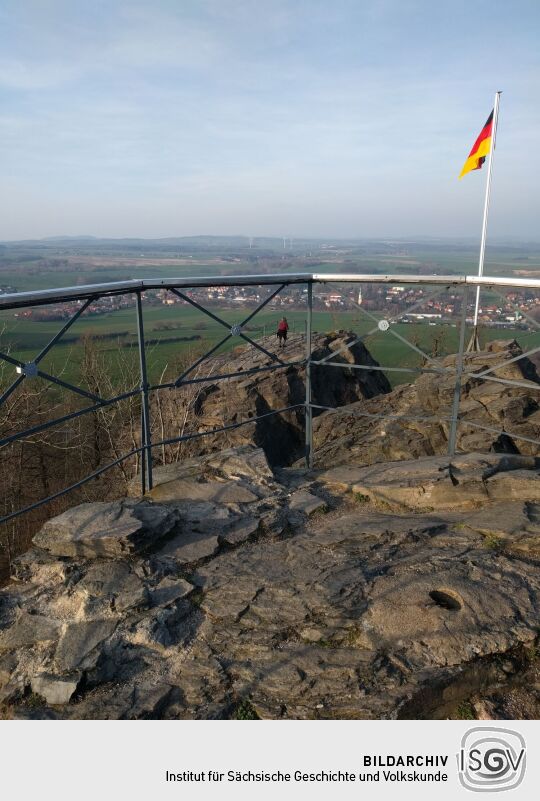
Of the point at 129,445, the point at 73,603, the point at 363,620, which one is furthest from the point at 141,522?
the point at 129,445

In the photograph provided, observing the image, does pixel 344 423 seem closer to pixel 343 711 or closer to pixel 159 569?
pixel 159 569

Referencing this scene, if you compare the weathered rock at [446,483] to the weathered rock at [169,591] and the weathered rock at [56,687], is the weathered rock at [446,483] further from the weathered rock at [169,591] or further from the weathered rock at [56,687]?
the weathered rock at [56,687]

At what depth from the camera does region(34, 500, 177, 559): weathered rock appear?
4590mm

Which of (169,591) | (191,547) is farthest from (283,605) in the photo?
(191,547)

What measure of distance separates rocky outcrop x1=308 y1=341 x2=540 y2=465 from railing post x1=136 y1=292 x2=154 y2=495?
4.16 m

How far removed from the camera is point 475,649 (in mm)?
3502

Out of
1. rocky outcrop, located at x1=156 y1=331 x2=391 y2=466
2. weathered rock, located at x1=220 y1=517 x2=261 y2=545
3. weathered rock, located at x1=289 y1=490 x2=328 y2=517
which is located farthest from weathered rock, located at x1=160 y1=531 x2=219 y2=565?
rocky outcrop, located at x1=156 y1=331 x2=391 y2=466

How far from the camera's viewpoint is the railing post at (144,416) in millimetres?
5457

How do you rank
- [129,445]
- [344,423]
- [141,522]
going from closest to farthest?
[141,522]
[344,423]
[129,445]

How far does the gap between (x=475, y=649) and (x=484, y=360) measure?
11.6 meters

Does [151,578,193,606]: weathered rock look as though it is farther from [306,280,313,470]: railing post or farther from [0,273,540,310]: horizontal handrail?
[306,280,313,470]: railing post

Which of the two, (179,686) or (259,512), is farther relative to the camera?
(259,512)
